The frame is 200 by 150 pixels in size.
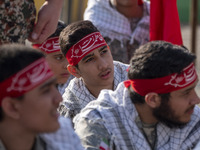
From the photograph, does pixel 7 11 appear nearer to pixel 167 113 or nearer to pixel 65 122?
pixel 65 122

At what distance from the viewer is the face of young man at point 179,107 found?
3211mm

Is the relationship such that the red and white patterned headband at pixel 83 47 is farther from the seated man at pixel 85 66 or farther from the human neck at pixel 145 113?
the human neck at pixel 145 113

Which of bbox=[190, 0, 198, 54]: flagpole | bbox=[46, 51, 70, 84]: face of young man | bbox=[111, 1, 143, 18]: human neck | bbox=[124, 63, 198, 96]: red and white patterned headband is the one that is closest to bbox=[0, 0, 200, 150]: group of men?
bbox=[124, 63, 198, 96]: red and white patterned headband

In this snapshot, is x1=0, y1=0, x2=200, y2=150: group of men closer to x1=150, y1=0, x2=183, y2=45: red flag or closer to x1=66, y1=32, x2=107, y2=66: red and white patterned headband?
x1=66, y1=32, x2=107, y2=66: red and white patterned headband

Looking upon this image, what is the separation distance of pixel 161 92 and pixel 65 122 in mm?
752

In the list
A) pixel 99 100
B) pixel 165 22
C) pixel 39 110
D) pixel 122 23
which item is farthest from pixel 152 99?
pixel 122 23

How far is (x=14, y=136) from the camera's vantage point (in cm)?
260

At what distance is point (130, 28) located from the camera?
241 inches

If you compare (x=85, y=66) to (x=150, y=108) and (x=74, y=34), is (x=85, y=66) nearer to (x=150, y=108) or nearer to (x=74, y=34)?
(x=74, y=34)

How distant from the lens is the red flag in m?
5.80

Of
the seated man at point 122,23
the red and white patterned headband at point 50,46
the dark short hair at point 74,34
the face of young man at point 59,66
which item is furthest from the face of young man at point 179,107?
the seated man at point 122,23

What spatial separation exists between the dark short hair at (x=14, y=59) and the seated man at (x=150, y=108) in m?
0.90

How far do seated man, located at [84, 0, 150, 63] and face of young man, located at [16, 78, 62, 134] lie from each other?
11.3 feet

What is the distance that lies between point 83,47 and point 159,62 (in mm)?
1272
